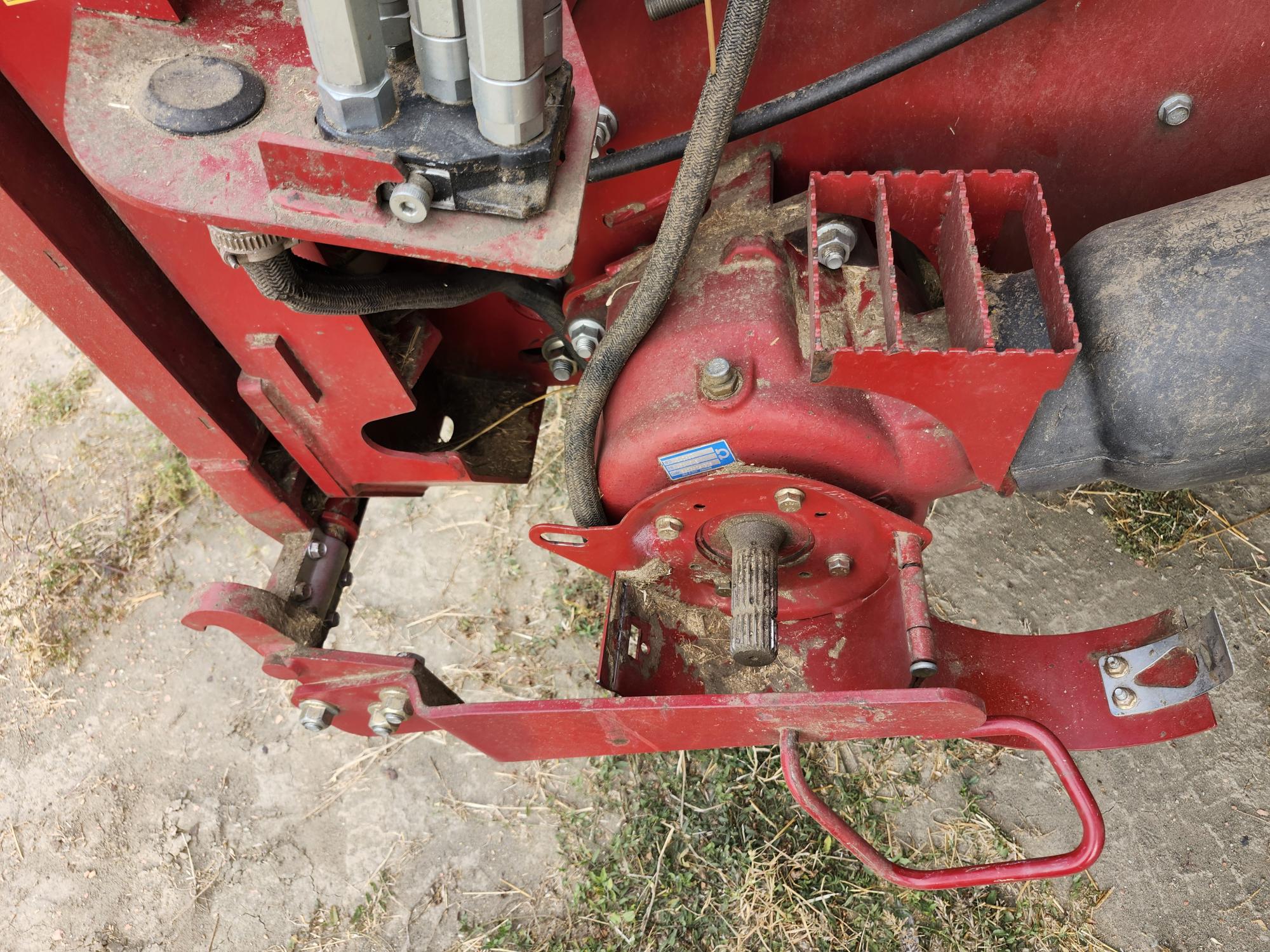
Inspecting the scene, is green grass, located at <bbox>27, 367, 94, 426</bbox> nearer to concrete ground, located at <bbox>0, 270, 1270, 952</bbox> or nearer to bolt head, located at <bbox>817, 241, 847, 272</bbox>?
concrete ground, located at <bbox>0, 270, 1270, 952</bbox>

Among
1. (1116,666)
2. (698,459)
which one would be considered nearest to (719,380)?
(698,459)

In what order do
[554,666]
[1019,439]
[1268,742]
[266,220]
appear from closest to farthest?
[266,220]
[1019,439]
[1268,742]
[554,666]

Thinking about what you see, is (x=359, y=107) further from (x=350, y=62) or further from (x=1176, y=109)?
(x=1176, y=109)

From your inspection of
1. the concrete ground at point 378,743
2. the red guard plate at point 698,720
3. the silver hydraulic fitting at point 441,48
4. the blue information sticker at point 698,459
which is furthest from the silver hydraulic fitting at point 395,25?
the concrete ground at point 378,743

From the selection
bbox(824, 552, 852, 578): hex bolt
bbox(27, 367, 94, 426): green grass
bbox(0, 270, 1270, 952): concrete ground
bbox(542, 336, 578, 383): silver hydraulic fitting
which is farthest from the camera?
bbox(27, 367, 94, 426): green grass

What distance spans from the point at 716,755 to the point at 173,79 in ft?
5.86

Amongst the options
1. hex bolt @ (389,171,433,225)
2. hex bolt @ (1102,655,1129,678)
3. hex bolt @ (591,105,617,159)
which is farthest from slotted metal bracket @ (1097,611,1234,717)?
hex bolt @ (389,171,433,225)

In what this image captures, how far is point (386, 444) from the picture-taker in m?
1.97

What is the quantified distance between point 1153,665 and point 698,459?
910 millimetres

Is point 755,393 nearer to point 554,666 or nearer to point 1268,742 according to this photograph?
point 554,666

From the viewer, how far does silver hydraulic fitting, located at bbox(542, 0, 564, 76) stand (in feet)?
3.56

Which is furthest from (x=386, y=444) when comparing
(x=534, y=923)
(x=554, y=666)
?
(x=534, y=923)

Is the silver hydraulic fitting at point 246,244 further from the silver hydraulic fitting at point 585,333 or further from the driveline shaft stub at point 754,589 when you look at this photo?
the driveline shaft stub at point 754,589

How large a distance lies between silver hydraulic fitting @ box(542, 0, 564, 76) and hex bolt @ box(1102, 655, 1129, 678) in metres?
1.39
